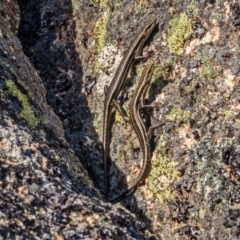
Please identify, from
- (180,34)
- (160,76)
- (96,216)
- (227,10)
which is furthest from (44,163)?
(227,10)

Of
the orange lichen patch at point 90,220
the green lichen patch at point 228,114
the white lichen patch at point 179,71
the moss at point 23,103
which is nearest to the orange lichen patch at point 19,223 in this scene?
the orange lichen patch at point 90,220

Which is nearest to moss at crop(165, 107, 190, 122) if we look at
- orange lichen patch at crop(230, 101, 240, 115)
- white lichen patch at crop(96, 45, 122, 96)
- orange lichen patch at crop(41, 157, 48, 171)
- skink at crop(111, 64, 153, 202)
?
skink at crop(111, 64, 153, 202)

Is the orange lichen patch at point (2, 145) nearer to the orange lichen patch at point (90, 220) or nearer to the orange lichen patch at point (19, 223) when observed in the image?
the orange lichen patch at point (19, 223)

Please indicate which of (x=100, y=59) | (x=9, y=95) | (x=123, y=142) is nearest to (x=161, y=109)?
(x=123, y=142)

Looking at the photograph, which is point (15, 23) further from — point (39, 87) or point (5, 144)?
point (5, 144)

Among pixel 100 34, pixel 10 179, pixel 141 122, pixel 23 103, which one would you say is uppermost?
pixel 100 34

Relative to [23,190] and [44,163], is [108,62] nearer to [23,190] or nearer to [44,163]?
[44,163]
